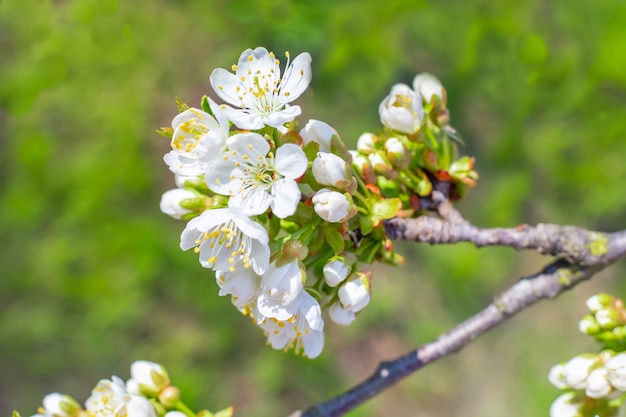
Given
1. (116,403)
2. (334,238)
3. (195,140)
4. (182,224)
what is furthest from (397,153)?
(182,224)

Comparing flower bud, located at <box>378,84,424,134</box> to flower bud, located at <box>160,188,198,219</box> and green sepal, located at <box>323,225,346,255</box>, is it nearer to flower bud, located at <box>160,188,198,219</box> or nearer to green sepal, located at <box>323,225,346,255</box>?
green sepal, located at <box>323,225,346,255</box>

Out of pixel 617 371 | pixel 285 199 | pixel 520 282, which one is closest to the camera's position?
pixel 285 199

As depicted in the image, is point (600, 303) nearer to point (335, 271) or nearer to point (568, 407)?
point (568, 407)

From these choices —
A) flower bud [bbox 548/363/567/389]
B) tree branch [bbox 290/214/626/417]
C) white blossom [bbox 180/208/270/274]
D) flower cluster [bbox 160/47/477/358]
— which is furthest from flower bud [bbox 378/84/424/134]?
flower bud [bbox 548/363/567/389]

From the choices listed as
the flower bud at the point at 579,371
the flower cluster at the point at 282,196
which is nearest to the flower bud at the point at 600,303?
the flower bud at the point at 579,371

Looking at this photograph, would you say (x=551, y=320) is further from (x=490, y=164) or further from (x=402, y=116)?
(x=402, y=116)

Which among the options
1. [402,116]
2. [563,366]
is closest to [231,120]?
[402,116]

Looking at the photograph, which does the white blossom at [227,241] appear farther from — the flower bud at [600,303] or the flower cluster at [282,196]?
the flower bud at [600,303]
